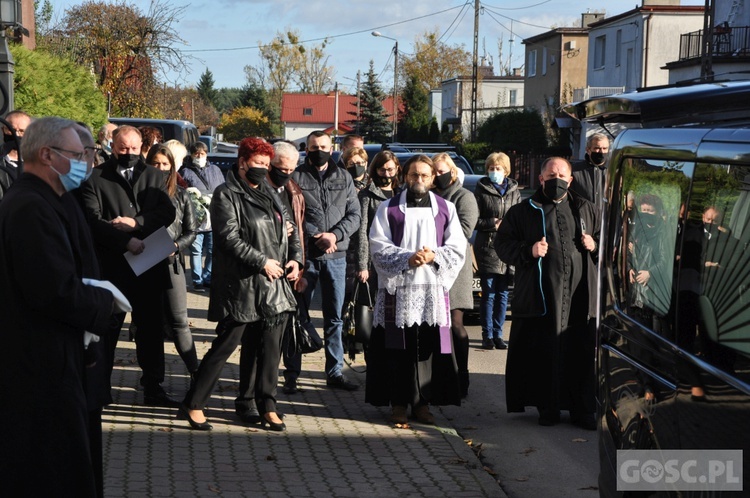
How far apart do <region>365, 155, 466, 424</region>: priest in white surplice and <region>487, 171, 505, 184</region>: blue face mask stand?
364 centimetres

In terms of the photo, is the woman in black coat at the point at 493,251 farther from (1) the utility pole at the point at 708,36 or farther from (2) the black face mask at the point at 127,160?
(1) the utility pole at the point at 708,36

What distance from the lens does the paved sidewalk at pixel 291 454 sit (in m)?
6.05

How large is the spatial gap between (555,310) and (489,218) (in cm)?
360

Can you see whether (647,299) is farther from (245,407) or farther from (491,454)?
(245,407)

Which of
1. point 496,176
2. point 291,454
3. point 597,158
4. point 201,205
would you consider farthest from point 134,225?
point 201,205

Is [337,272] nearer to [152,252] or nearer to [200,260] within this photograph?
[152,252]

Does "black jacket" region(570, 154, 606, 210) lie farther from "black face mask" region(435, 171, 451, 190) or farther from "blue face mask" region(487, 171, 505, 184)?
"blue face mask" region(487, 171, 505, 184)

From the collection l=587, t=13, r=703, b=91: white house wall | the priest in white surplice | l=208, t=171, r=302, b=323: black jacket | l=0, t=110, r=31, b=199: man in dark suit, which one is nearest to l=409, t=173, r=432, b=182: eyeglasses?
the priest in white surplice

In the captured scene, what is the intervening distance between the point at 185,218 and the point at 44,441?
503 centimetres

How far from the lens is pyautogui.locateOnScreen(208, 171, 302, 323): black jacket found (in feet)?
23.3

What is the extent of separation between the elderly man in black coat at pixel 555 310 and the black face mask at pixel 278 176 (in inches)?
71.9

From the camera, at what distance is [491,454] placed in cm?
709

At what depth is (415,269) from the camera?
→ 7527 mm

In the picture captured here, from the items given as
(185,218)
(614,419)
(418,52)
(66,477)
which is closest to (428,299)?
(185,218)
